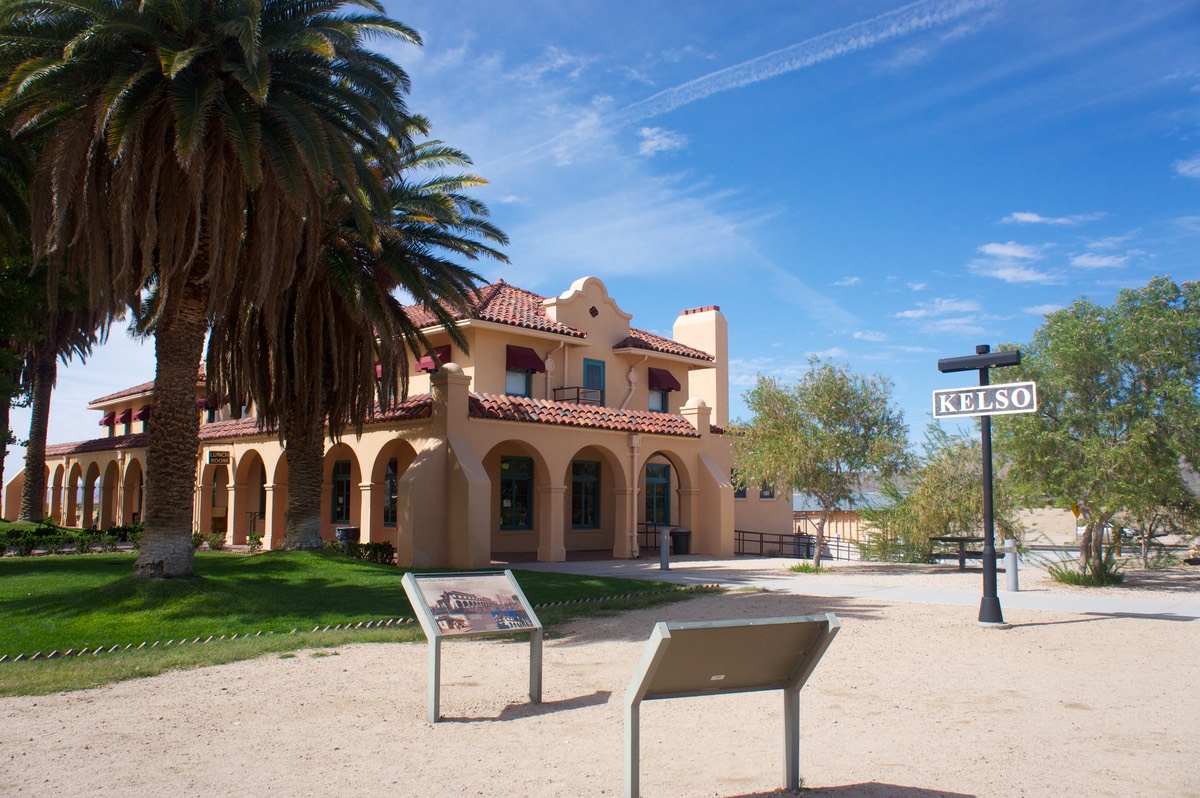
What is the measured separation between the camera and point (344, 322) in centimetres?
1930

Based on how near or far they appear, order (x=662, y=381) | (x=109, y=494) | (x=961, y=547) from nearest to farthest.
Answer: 1. (x=961, y=547)
2. (x=662, y=381)
3. (x=109, y=494)

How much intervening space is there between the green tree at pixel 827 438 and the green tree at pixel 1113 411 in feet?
16.8

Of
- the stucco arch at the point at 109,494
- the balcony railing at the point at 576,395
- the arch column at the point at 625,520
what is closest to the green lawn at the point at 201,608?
the arch column at the point at 625,520

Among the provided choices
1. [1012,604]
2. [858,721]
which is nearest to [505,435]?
[1012,604]

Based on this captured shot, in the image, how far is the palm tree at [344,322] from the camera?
18391 mm

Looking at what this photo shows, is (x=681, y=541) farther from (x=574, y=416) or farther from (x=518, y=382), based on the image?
(x=518, y=382)

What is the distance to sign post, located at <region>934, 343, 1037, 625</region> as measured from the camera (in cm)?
1271

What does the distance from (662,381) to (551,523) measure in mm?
8509

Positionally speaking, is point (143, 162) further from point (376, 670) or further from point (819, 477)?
point (819, 477)

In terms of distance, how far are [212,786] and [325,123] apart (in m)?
10.8

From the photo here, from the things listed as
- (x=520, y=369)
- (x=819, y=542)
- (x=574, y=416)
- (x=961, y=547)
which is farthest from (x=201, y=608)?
(x=961, y=547)

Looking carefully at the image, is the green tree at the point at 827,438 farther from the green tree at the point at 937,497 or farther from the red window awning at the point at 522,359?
the red window awning at the point at 522,359

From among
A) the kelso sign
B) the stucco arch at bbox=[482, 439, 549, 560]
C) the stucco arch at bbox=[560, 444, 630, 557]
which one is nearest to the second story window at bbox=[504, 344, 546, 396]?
the stucco arch at bbox=[482, 439, 549, 560]

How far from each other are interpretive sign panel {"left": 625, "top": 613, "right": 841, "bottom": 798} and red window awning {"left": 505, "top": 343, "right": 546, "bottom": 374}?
68.5 feet
